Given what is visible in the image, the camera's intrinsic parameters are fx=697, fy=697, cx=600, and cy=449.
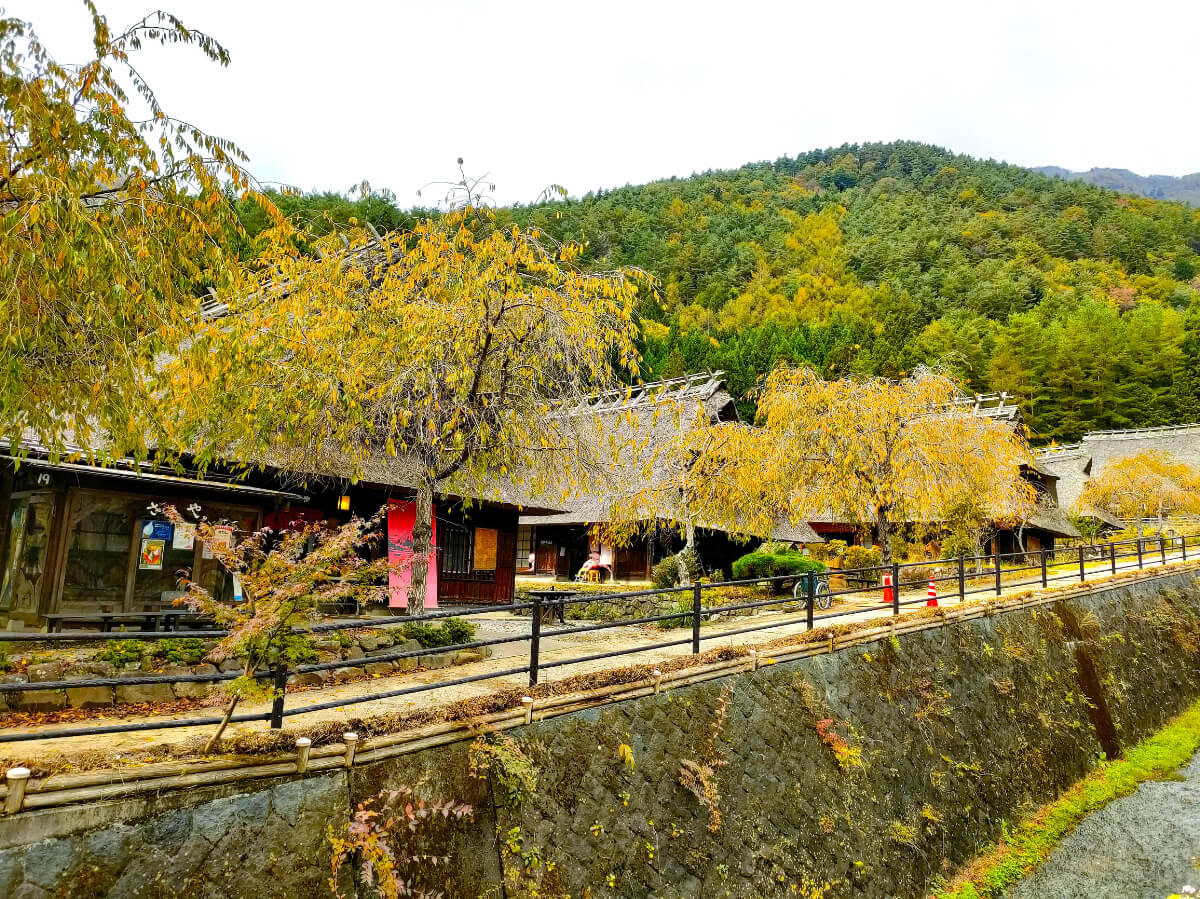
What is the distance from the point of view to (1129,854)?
975 cm

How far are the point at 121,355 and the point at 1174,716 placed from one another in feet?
66.5

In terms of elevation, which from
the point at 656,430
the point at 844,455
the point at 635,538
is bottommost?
the point at 635,538

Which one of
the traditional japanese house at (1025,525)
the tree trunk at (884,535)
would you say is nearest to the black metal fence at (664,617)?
the tree trunk at (884,535)

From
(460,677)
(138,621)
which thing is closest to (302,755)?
(460,677)

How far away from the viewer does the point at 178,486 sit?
10773mm

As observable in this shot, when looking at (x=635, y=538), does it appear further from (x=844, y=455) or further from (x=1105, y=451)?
(x=1105, y=451)

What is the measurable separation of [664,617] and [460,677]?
3425 mm

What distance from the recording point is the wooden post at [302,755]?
484 cm

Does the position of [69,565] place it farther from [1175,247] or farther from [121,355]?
[1175,247]

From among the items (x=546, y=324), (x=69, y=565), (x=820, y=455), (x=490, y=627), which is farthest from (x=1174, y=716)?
(x=69, y=565)

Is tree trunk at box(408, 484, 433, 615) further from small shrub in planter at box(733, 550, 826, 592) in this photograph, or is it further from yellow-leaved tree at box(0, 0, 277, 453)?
small shrub in planter at box(733, 550, 826, 592)

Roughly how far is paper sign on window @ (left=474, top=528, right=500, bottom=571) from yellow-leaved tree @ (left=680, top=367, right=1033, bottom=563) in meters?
5.07

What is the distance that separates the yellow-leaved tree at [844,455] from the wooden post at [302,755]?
41.8 ft

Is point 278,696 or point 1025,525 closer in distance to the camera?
point 278,696
